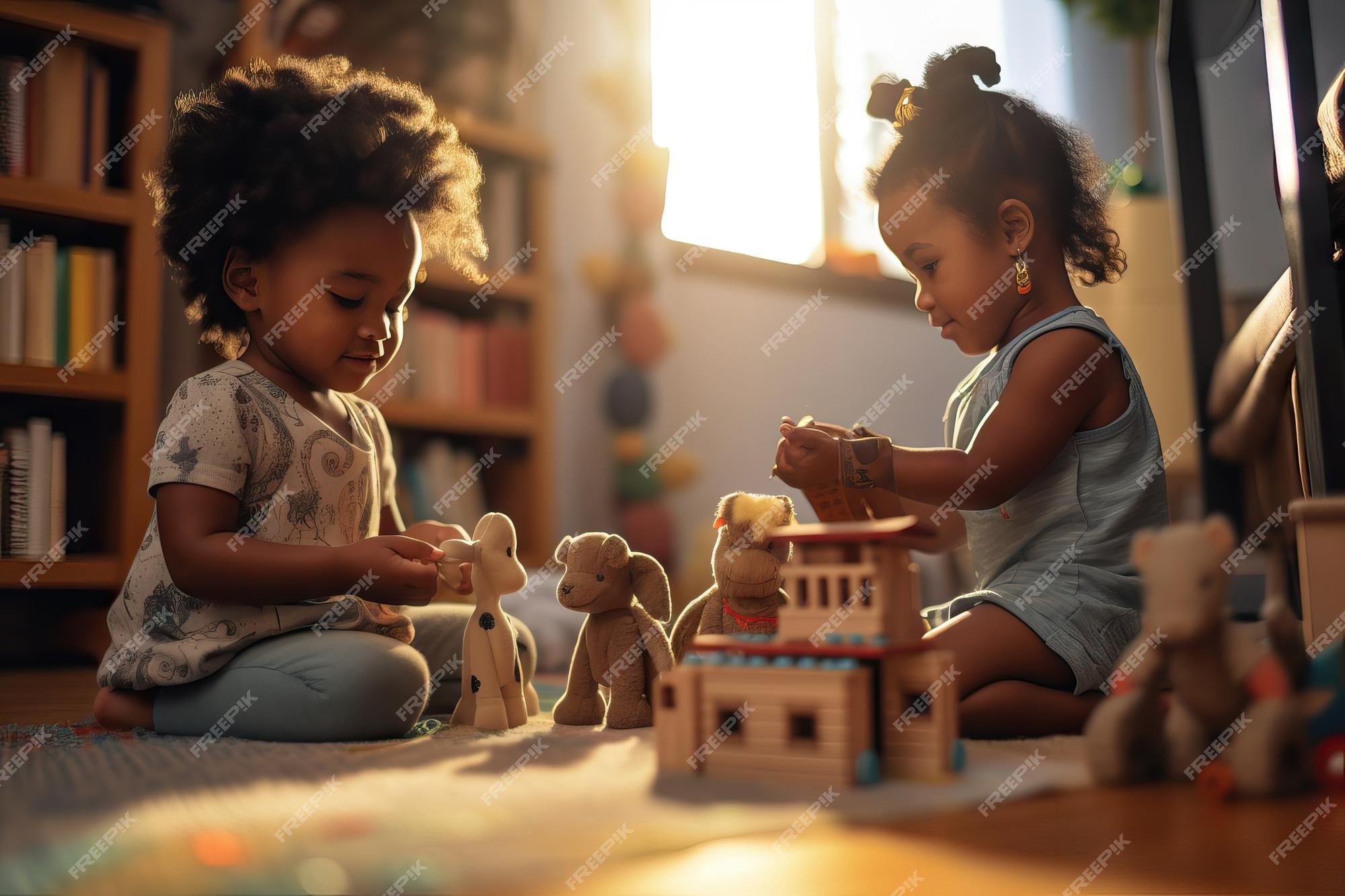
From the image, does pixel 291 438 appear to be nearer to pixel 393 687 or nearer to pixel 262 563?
pixel 262 563

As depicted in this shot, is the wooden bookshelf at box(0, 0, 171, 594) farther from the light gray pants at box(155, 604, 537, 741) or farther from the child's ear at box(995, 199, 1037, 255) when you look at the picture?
the child's ear at box(995, 199, 1037, 255)

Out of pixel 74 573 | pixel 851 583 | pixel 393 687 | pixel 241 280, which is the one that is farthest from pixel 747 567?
pixel 74 573

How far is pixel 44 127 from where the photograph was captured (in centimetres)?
173

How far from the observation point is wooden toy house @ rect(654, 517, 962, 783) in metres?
0.67

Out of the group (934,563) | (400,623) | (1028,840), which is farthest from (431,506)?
(1028,840)

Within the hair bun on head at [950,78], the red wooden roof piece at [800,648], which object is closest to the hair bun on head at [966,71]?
the hair bun on head at [950,78]

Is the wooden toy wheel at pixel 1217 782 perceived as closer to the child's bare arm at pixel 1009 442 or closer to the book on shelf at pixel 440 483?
the child's bare arm at pixel 1009 442

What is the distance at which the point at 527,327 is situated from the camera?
2338 millimetres

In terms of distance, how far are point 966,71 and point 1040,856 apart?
2.94ft

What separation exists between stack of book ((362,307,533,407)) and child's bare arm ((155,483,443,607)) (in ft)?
3.72

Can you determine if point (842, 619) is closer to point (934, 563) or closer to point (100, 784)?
point (100, 784)

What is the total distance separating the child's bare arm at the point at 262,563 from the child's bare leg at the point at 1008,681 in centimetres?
47

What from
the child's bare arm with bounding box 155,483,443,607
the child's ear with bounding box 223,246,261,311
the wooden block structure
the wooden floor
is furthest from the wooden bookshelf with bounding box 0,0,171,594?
the wooden floor

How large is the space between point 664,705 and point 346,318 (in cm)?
54
